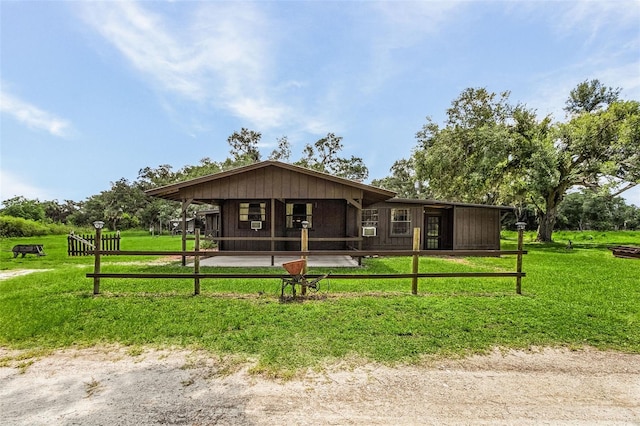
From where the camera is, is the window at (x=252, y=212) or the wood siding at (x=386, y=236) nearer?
the window at (x=252, y=212)

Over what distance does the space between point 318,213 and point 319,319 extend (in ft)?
30.7

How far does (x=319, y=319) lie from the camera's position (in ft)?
16.6

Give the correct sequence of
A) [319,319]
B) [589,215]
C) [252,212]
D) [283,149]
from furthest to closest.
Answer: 1. [589,215]
2. [283,149]
3. [252,212]
4. [319,319]

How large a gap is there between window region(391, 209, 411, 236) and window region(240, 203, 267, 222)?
663 centimetres

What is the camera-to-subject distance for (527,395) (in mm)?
3051

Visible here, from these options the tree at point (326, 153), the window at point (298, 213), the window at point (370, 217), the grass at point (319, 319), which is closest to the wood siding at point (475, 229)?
the window at point (370, 217)

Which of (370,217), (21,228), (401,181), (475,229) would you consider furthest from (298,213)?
(401,181)

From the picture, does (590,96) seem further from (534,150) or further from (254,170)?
(254,170)

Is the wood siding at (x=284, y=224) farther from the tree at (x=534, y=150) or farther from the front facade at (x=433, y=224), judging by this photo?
the tree at (x=534, y=150)

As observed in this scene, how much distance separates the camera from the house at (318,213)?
1098 cm

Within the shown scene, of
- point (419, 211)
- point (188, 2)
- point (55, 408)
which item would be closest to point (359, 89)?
point (419, 211)

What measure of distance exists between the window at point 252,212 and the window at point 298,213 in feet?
3.74

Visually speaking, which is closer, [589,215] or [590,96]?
[590,96]

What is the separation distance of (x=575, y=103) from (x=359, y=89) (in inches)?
694
